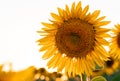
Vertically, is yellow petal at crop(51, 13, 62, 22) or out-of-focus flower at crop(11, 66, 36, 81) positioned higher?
yellow petal at crop(51, 13, 62, 22)

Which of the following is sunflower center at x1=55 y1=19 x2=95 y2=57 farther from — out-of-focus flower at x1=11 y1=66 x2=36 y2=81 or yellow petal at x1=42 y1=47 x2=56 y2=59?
out-of-focus flower at x1=11 y1=66 x2=36 y2=81

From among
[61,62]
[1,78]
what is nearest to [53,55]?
[61,62]

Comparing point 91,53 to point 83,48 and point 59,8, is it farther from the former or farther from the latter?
point 59,8

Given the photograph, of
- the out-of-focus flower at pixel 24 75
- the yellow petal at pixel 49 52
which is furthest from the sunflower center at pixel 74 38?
the out-of-focus flower at pixel 24 75

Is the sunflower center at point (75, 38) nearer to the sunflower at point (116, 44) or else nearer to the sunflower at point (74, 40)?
the sunflower at point (74, 40)

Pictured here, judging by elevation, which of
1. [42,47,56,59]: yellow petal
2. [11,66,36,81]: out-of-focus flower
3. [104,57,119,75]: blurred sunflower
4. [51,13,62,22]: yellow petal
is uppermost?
[104,57,119,75]: blurred sunflower

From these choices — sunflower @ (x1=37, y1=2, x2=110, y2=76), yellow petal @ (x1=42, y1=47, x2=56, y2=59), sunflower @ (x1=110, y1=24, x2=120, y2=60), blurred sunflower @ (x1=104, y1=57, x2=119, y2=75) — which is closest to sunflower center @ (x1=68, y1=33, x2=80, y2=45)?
sunflower @ (x1=37, y1=2, x2=110, y2=76)

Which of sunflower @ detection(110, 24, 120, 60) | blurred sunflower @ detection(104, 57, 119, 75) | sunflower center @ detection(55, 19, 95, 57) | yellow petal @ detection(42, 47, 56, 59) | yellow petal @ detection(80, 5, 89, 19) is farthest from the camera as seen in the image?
blurred sunflower @ detection(104, 57, 119, 75)

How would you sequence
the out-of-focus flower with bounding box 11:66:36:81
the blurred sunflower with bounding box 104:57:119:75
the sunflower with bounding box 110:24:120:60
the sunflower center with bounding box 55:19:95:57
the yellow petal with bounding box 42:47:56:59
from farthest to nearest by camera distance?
the blurred sunflower with bounding box 104:57:119:75
the sunflower with bounding box 110:24:120:60
the sunflower center with bounding box 55:19:95:57
the yellow petal with bounding box 42:47:56:59
the out-of-focus flower with bounding box 11:66:36:81

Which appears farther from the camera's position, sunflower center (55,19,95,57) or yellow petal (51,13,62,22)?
sunflower center (55,19,95,57)
